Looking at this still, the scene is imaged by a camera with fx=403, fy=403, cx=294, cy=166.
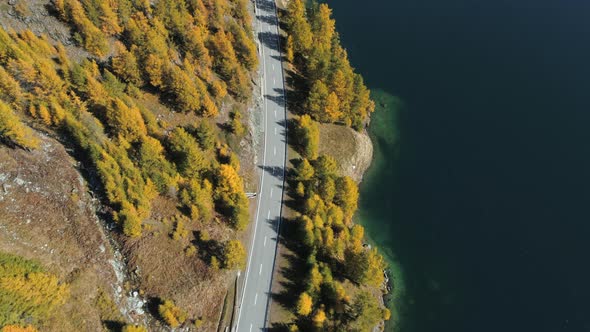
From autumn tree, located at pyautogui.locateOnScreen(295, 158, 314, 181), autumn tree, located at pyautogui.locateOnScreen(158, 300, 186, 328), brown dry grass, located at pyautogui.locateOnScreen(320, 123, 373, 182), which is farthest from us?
brown dry grass, located at pyautogui.locateOnScreen(320, 123, 373, 182)

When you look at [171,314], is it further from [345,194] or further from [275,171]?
[345,194]

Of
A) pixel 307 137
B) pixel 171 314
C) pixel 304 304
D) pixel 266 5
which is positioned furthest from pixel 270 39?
pixel 171 314

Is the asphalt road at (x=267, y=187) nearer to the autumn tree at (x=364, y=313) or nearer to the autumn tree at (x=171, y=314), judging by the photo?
the autumn tree at (x=171, y=314)

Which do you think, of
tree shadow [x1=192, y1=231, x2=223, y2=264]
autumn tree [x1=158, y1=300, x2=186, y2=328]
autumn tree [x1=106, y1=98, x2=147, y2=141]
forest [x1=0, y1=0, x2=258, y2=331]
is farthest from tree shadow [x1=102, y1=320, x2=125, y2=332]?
autumn tree [x1=106, y1=98, x2=147, y2=141]

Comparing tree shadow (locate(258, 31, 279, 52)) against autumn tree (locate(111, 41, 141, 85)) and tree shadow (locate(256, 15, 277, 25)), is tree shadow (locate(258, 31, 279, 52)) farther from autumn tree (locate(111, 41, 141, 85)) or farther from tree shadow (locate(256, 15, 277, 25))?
autumn tree (locate(111, 41, 141, 85))

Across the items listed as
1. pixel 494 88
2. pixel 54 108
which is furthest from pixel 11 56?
pixel 494 88

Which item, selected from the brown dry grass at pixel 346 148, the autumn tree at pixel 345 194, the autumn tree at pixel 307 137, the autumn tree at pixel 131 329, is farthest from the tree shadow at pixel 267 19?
the autumn tree at pixel 131 329
